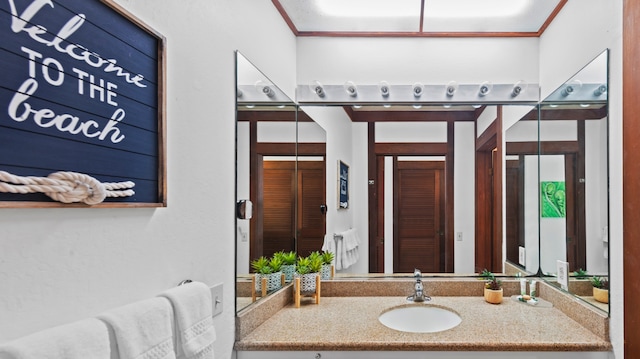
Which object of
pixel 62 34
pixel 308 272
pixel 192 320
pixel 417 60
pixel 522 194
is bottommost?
pixel 308 272

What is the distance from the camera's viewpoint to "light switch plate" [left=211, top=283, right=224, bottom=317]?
125 centimetres

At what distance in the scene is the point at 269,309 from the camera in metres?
1.67

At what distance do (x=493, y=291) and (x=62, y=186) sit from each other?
6.21 feet

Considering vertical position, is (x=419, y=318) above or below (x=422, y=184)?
below

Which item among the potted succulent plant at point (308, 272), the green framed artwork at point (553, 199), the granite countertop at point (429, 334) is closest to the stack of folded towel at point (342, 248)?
the potted succulent plant at point (308, 272)

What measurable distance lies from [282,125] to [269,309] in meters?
0.91

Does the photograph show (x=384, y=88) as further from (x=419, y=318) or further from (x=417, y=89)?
(x=419, y=318)

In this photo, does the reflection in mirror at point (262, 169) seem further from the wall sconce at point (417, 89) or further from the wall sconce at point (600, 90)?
the wall sconce at point (600, 90)

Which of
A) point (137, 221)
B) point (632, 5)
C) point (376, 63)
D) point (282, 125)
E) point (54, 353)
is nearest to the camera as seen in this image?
point (54, 353)

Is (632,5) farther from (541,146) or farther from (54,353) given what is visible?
(54,353)

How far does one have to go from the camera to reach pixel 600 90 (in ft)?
4.79

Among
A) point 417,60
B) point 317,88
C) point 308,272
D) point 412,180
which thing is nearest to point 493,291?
point 412,180

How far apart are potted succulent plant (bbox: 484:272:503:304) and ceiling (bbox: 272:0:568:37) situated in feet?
4.41

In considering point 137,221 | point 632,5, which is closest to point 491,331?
point 632,5
